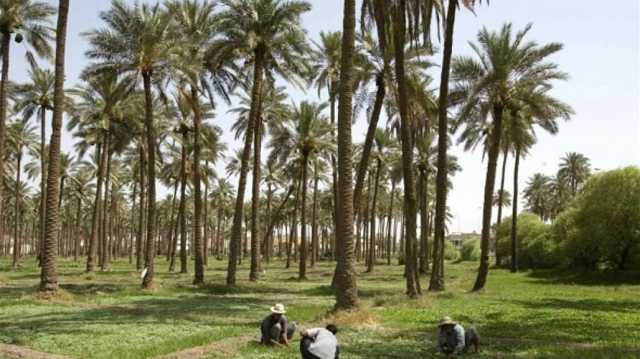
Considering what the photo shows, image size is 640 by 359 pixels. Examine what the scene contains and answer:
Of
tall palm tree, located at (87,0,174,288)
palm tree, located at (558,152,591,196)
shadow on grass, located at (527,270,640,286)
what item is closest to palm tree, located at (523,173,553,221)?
palm tree, located at (558,152,591,196)

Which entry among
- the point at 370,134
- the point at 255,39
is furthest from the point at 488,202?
the point at 255,39

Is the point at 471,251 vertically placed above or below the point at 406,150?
below

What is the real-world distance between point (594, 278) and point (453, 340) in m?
36.5

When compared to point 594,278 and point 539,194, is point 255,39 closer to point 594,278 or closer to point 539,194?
point 594,278

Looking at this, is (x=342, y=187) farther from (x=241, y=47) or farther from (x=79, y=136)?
(x=79, y=136)

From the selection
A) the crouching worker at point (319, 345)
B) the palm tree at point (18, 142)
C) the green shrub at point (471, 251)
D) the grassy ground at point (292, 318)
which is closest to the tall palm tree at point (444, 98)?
the grassy ground at point (292, 318)

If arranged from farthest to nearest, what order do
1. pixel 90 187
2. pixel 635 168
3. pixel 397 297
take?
pixel 90 187 → pixel 635 168 → pixel 397 297

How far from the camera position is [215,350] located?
14.9m

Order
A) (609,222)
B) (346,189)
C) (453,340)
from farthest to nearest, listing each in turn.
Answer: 1. (609,222)
2. (346,189)
3. (453,340)

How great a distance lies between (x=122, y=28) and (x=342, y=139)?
669 inches

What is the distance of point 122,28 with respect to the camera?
32.7m

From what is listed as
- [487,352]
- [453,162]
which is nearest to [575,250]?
[453,162]

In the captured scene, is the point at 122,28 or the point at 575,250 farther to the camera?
the point at 575,250

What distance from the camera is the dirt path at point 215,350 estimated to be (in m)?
14.2
